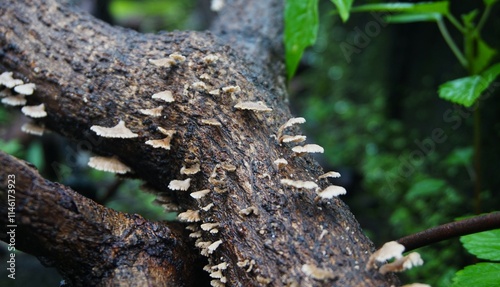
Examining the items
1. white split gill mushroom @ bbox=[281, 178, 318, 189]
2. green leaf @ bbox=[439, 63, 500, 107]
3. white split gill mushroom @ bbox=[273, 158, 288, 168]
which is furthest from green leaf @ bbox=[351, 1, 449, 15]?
white split gill mushroom @ bbox=[281, 178, 318, 189]

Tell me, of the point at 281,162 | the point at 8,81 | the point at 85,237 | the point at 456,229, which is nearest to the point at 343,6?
the point at 281,162

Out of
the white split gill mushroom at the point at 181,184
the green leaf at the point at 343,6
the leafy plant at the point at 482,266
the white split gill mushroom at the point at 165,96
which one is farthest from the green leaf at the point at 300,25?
the leafy plant at the point at 482,266

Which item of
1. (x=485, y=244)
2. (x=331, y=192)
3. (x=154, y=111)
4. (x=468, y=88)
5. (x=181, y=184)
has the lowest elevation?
(x=485, y=244)

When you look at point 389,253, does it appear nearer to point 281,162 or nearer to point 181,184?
point 281,162

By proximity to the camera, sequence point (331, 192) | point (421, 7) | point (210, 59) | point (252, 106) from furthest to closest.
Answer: point (421, 7)
point (210, 59)
point (252, 106)
point (331, 192)

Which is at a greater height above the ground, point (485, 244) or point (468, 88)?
A: point (468, 88)

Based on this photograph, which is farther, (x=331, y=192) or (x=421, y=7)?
(x=421, y=7)

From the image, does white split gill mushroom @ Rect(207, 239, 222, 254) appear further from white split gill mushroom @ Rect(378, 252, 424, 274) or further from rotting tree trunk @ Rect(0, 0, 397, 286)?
white split gill mushroom @ Rect(378, 252, 424, 274)
